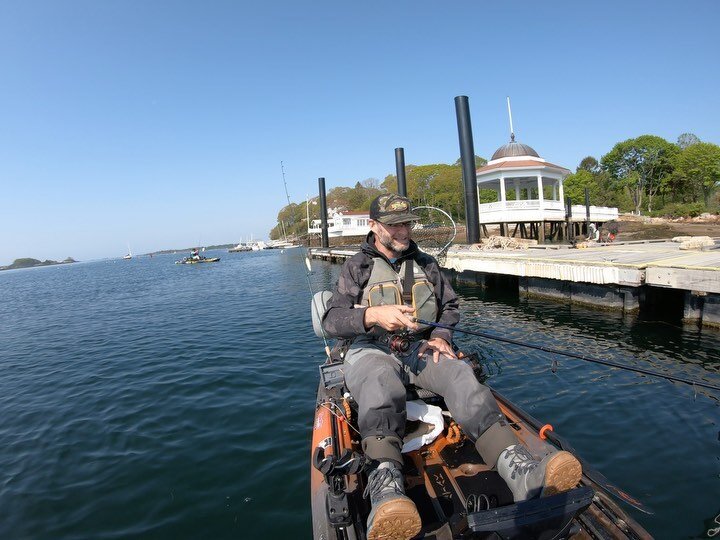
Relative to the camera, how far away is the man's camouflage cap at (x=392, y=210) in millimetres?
3885

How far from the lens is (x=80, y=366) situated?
11.0 m

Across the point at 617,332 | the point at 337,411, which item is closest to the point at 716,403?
the point at 617,332

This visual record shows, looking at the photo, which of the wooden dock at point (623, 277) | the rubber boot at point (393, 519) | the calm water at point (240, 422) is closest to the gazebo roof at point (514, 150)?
the wooden dock at point (623, 277)

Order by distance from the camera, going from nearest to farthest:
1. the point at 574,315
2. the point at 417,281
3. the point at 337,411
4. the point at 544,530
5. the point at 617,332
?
the point at 544,530
the point at 417,281
the point at 337,411
the point at 617,332
the point at 574,315

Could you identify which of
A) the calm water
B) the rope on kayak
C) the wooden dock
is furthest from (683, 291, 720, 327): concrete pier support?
the rope on kayak

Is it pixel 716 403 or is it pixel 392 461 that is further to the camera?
pixel 716 403

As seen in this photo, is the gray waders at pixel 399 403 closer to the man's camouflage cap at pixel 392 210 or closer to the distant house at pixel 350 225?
the man's camouflage cap at pixel 392 210

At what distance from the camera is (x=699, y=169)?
5269cm

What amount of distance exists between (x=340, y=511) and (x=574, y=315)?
485 inches

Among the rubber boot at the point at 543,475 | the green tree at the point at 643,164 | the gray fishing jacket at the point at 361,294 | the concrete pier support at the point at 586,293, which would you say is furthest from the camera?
the green tree at the point at 643,164

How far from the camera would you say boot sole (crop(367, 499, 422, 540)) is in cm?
241

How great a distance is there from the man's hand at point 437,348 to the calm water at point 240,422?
240 centimetres

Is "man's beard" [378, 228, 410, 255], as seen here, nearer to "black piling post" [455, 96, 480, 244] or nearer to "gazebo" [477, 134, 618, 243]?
"black piling post" [455, 96, 480, 244]

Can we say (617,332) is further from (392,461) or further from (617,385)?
(392,461)
